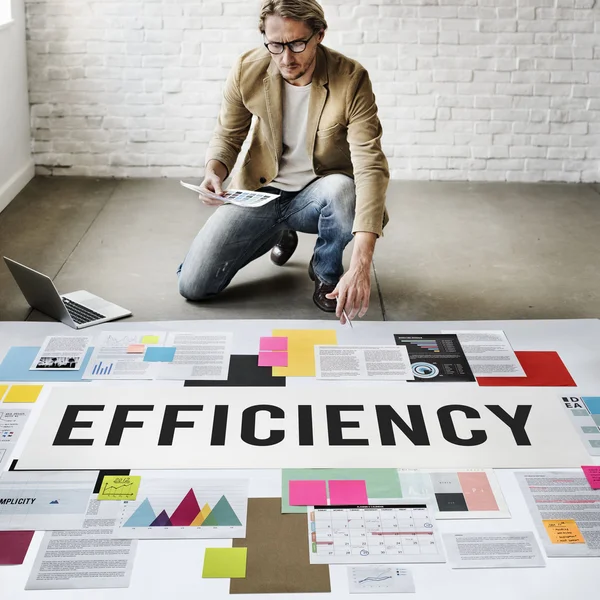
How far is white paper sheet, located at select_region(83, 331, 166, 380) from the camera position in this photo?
6.98 feet

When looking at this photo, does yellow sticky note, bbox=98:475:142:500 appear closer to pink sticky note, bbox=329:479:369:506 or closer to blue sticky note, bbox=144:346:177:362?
pink sticky note, bbox=329:479:369:506

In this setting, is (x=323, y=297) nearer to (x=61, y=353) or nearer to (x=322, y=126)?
(x=322, y=126)

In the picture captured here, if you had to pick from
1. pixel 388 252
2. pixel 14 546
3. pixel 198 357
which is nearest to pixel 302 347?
pixel 198 357

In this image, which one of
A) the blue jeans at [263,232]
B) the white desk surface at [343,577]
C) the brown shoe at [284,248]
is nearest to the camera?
the white desk surface at [343,577]

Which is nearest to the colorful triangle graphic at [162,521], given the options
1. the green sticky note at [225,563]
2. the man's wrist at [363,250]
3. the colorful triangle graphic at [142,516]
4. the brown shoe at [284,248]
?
the colorful triangle graphic at [142,516]

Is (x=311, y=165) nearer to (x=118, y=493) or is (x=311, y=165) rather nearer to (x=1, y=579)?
(x=118, y=493)

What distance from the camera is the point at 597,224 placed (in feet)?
12.0

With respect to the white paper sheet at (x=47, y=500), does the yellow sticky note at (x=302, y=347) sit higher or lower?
higher

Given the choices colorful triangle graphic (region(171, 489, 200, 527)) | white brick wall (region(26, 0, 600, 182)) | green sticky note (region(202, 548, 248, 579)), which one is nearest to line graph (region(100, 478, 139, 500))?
colorful triangle graphic (region(171, 489, 200, 527))

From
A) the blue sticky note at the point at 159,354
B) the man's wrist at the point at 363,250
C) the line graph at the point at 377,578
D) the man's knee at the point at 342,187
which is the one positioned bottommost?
the line graph at the point at 377,578

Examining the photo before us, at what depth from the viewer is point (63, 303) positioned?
2.37 meters

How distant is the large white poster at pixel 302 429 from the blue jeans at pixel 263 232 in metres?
0.71

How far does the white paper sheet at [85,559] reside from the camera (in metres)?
1.45

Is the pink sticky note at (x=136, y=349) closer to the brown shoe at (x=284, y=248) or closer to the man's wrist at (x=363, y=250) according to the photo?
the man's wrist at (x=363, y=250)
